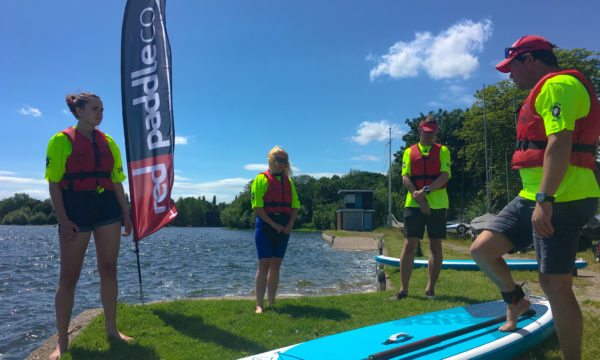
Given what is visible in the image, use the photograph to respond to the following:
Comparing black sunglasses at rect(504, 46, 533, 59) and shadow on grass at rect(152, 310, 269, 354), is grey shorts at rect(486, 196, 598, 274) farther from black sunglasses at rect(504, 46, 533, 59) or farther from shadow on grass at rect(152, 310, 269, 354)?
shadow on grass at rect(152, 310, 269, 354)

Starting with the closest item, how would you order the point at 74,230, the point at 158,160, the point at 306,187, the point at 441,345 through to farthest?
the point at 441,345 → the point at 74,230 → the point at 158,160 → the point at 306,187

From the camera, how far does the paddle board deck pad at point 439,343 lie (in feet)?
9.00

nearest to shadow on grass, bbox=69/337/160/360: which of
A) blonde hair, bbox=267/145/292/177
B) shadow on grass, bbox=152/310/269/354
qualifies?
shadow on grass, bbox=152/310/269/354

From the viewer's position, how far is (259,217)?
5.23 m

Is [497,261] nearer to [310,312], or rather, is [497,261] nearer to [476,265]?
[310,312]

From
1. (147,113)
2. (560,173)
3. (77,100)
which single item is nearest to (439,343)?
(560,173)

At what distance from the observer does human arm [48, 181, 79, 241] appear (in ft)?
11.6

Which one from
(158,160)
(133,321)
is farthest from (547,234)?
(158,160)

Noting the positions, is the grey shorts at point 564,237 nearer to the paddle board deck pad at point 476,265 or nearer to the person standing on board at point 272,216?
the person standing on board at point 272,216

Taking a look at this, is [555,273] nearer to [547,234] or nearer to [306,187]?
[547,234]

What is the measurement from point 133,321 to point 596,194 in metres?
5.03

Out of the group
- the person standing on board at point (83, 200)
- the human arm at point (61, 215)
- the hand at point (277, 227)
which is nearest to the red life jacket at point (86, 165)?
the person standing on board at point (83, 200)

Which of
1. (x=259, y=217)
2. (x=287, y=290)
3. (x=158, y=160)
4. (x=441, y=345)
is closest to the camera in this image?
(x=441, y=345)

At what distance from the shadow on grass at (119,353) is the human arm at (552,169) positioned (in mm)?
3488
